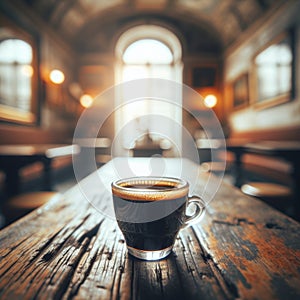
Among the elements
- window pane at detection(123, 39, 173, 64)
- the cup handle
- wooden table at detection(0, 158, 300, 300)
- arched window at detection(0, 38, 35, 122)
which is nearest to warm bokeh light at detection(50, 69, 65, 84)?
arched window at detection(0, 38, 35, 122)

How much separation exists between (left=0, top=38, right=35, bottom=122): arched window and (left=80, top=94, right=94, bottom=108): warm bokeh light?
7.88 feet

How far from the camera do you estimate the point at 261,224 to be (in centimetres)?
70

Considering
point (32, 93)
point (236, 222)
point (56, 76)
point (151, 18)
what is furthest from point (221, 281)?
point (151, 18)

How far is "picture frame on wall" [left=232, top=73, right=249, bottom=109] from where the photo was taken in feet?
22.8

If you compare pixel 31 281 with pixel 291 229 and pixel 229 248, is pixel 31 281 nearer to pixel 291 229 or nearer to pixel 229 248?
pixel 229 248

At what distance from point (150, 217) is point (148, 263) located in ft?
0.30

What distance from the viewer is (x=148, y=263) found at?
1.54 ft

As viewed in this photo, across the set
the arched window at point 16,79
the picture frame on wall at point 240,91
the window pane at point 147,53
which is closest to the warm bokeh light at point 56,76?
the arched window at point 16,79

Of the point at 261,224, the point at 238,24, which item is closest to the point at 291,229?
the point at 261,224

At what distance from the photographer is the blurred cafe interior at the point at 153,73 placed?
4.93 meters

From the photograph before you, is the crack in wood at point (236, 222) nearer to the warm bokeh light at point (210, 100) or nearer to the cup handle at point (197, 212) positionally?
the cup handle at point (197, 212)

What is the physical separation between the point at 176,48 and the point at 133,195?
894cm

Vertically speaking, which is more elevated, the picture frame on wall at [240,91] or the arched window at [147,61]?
the arched window at [147,61]

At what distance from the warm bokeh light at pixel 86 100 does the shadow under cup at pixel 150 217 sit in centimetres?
834
